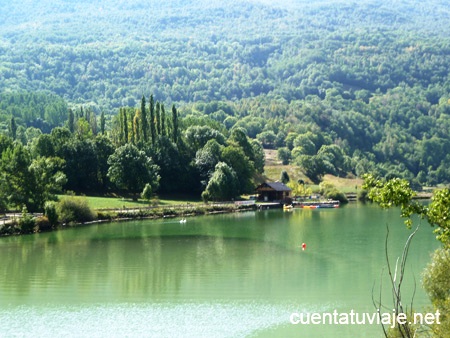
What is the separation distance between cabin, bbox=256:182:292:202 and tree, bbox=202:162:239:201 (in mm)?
6325

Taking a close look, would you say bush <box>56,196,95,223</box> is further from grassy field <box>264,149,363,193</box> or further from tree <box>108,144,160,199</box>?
grassy field <box>264,149,363,193</box>

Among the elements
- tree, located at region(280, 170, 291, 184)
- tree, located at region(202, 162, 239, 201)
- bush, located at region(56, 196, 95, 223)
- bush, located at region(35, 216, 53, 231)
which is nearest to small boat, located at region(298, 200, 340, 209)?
tree, located at region(202, 162, 239, 201)

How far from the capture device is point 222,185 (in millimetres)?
96062

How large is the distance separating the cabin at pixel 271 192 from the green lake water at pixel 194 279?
33.9 meters

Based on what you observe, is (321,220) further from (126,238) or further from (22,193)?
(22,193)

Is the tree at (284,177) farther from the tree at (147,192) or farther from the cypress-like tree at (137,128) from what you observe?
the tree at (147,192)

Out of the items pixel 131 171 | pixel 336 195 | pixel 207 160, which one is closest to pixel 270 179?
pixel 336 195

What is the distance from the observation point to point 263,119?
19762 centimetres

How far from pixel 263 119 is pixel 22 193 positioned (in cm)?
13119

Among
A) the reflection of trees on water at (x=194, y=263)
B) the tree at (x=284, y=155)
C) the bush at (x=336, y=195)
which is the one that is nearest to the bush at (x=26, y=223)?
the reflection of trees on water at (x=194, y=263)

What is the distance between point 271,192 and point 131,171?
24517 millimetres

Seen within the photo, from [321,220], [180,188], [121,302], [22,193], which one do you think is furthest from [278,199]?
[121,302]

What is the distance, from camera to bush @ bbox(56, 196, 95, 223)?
71.9m

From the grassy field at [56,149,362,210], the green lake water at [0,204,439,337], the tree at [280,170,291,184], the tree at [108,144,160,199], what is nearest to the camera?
the green lake water at [0,204,439,337]
